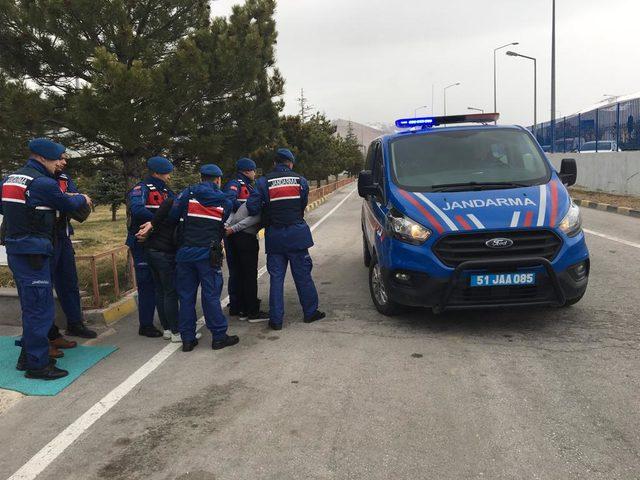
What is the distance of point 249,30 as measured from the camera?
786 centimetres

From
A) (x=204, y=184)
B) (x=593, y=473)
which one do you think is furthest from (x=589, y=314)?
(x=204, y=184)

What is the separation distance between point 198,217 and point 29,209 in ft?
4.32

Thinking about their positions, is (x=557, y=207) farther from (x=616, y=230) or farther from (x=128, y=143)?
(x=616, y=230)

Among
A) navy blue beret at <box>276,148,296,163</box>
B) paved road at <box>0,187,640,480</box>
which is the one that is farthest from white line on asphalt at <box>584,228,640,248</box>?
navy blue beret at <box>276,148,296,163</box>

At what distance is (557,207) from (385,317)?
1929 mm

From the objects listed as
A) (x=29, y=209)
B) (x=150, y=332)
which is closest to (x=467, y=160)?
(x=150, y=332)

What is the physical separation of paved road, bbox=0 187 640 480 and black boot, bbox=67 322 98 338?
0.25 metres

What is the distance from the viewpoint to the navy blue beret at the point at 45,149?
14.0 feet

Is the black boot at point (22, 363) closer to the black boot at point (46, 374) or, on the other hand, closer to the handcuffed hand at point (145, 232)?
the black boot at point (46, 374)

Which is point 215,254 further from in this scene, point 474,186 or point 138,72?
point 138,72

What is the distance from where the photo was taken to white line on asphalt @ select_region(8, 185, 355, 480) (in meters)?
2.93

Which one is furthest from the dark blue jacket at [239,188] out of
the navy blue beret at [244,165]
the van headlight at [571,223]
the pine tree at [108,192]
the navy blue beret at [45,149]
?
the pine tree at [108,192]

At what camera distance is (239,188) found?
5965mm

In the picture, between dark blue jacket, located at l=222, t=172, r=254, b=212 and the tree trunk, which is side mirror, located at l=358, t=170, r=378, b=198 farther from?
the tree trunk
